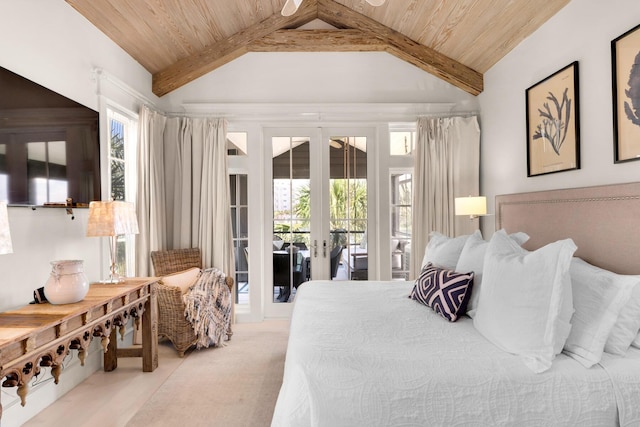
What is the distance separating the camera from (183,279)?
3283 mm

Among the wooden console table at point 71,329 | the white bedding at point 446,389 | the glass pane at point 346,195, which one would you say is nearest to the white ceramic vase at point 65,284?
the wooden console table at point 71,329

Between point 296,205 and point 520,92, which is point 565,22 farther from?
point 296,205

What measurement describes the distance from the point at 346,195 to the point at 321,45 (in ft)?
5.61

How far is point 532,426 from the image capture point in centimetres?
123

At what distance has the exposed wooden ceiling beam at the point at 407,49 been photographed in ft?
11.9

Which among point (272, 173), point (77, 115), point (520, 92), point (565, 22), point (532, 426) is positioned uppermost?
point (565, 22)

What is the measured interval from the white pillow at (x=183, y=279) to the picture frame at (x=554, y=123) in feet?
10.6

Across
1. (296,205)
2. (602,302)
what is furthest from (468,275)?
(296,205)

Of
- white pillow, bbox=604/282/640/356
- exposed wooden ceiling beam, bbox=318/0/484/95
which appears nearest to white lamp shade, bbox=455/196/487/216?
exposed wooden ceiling beam, bbox=318/0/484/95

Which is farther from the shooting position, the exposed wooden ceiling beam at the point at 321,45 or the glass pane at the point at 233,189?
the glass pane at the point at 233,189

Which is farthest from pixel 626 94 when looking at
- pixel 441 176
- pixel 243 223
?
pixel 243 223

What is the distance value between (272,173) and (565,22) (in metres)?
2.98

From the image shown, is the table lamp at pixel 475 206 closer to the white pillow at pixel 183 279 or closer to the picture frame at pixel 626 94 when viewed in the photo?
the picture frame at pixel 626 94

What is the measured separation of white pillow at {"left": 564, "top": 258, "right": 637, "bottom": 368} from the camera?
1402 mm
